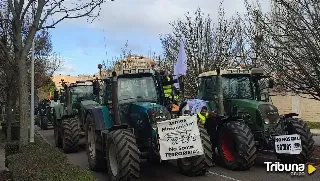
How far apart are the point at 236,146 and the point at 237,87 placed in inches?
96.6

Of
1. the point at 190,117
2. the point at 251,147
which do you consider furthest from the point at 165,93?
the point at 251,147

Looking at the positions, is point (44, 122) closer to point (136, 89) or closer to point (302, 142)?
point (136, 89)

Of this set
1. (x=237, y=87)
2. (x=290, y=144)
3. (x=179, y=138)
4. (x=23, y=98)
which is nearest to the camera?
(x=179, y=138)

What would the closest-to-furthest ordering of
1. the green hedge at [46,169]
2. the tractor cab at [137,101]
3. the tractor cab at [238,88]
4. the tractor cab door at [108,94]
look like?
1. the green hedge at [46,169]
2. the tractor cab at [137,101]
3. the tractor cab door at [108,94]
4. the tractor cab at [238,88]

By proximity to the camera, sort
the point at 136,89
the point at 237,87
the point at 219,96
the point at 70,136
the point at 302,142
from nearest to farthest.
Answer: the point at 136,89, the point at 302,142, the point at 219,96, the point at 237,87, the point at 70,136

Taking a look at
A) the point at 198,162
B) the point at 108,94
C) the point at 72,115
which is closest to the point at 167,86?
the point at 108,94

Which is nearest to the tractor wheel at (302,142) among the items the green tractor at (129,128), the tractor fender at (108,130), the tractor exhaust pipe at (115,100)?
the green tractor at (129,128)

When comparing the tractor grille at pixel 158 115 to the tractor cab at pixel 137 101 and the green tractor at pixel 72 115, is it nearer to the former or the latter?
the tractor cab at pixel 137 101

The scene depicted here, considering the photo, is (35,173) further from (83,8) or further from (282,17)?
(282,17)

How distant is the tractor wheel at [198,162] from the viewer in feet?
29.7

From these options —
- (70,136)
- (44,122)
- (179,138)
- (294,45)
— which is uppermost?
(294,45)

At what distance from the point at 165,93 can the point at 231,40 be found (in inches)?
516

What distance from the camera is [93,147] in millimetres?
11031

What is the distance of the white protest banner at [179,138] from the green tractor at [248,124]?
1607 millimetres
